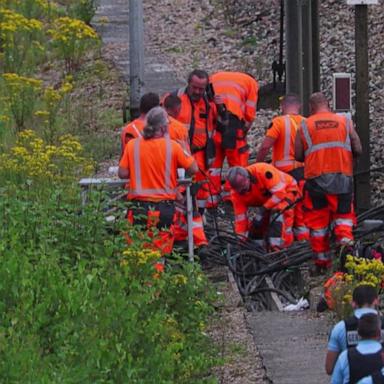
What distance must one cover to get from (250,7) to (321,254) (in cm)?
1542

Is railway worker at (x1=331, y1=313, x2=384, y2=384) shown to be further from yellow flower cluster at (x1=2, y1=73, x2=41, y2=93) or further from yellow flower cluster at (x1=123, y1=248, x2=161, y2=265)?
yellow flower cluster at (x1=2, y1=73, x2=41, y2=93)

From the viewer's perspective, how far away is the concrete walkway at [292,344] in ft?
31.6

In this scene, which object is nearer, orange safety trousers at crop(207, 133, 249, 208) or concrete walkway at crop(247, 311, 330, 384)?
concrete walkway at crop(247, 311, 330, 384)

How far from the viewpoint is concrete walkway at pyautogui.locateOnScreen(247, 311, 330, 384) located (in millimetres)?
9633

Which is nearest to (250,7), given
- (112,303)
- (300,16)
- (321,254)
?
(300,16)

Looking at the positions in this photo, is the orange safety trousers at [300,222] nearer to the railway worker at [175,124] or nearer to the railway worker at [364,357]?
the railway worker at [175,124]

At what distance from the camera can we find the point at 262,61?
24.4 m

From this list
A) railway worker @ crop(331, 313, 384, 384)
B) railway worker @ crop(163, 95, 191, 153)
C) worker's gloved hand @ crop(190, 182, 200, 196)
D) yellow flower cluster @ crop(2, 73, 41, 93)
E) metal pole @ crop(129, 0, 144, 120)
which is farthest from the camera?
yellow flower cluster @ crop(2, 73, 41, 93)

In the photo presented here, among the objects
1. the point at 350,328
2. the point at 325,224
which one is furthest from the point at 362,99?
the point at 350,328

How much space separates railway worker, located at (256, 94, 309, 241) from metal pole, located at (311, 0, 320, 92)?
4143 millimetres

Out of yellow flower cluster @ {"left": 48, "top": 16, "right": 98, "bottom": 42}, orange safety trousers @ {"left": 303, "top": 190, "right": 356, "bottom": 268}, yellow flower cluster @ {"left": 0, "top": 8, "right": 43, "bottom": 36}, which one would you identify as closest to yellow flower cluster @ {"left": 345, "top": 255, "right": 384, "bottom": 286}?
orange safety trousers @ {"left": 303, "top": 190, "right": 356, "bottom": 268}

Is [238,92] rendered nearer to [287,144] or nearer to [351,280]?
[287,144]

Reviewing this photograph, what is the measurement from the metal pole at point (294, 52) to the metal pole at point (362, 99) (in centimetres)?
220

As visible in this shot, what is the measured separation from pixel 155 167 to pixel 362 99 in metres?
4.09
